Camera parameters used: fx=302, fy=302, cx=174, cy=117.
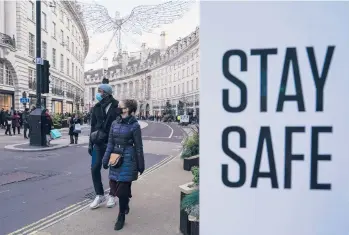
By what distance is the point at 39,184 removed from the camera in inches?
240

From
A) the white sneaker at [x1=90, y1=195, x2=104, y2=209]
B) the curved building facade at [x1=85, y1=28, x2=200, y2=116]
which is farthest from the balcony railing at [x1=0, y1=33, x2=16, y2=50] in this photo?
the white sneaker at [x1=90, y1=195, x2=104, y2=209]

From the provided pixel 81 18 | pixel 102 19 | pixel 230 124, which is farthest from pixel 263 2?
pixel 81 18

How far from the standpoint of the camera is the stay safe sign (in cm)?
98

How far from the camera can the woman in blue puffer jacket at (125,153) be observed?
3.72 meters

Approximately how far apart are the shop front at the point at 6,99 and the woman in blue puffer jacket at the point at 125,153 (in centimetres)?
2483

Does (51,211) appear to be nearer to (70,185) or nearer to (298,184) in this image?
(70,185)

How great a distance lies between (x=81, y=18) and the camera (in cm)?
307

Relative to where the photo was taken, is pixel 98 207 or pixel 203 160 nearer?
pixel 203 160

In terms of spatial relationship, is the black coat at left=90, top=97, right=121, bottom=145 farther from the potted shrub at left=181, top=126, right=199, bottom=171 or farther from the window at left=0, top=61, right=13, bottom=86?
the window at left=0, top=61, right=13, bottom=86

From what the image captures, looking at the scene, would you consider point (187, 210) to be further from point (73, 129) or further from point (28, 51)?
point (28, 51)

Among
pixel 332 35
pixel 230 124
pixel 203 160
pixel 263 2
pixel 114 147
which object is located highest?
pixel 263 2

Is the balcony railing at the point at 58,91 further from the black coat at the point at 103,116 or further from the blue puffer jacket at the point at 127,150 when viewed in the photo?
the blue puffer jacket at the point at 127,150

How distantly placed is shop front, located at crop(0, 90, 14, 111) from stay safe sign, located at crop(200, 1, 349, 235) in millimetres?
27632

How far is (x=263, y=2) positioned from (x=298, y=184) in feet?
2.01
